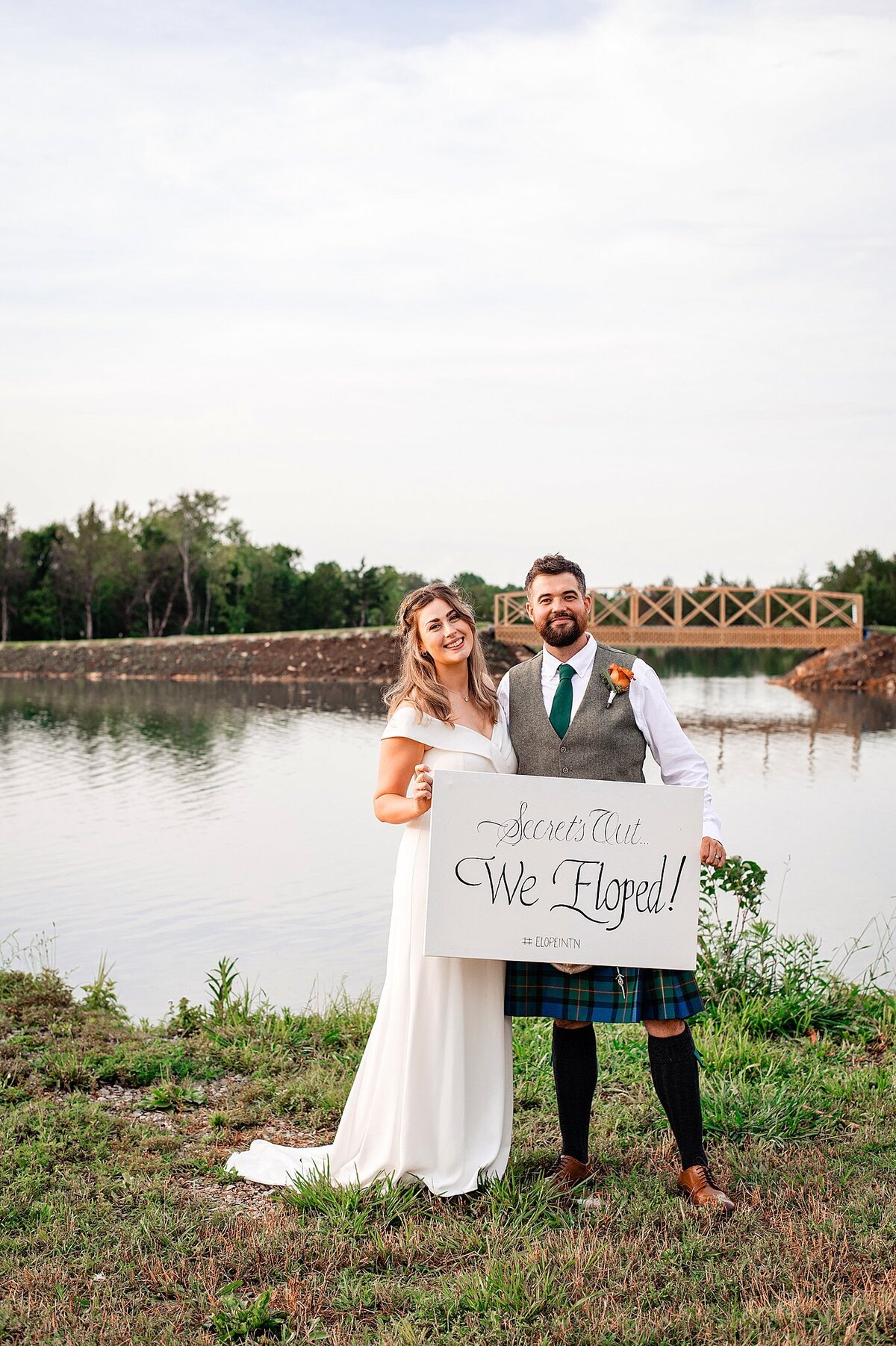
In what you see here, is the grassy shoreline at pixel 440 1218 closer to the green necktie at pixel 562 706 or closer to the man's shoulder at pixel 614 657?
the green necktie at pixel 562 706

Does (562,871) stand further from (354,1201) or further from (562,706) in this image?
(354,1201)

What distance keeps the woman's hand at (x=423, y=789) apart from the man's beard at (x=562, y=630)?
0.49m

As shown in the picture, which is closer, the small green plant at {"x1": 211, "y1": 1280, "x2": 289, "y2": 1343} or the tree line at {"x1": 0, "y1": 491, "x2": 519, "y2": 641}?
the small green plant at {"x1": 211, "y1": 1280, "x2": 289, "y2": 1343}

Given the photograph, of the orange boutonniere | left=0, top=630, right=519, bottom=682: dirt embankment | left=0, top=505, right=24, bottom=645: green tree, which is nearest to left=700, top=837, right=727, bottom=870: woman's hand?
the orange boutonniere

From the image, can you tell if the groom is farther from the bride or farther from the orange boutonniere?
the bride

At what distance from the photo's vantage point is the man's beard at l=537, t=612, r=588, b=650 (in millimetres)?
2975

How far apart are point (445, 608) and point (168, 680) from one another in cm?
3124

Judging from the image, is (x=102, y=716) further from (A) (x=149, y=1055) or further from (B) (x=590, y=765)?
(B) (x=590, y=765)

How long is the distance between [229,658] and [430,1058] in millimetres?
32059

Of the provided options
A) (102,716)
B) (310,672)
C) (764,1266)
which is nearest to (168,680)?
(310,672)

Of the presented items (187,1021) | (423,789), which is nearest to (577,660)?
(423,789)

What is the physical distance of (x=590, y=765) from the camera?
297 cm

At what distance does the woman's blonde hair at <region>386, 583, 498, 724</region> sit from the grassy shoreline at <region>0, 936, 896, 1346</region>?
1297mm

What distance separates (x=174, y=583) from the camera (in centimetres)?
4762
